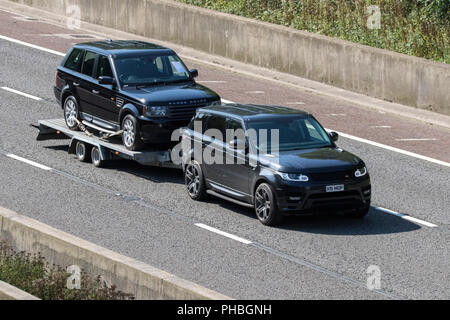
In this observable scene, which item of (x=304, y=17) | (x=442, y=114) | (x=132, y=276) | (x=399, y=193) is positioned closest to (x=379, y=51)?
(x=442, y=114)

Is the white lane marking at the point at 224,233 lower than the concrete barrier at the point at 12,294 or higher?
lower

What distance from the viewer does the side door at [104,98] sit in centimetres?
1991

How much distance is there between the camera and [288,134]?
17.4m

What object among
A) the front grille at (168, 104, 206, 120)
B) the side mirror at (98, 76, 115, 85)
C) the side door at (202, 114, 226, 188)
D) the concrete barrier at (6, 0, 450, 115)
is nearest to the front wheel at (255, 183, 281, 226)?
the side door at (202, 114, 226, 188)

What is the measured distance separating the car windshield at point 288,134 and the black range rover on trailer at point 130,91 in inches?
89.8

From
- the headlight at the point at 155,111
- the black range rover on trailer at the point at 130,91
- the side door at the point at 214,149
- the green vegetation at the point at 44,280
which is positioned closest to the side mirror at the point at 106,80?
the black range rover on trailer at the point at 130,91

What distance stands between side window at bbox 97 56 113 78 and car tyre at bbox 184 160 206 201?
10.3 feet

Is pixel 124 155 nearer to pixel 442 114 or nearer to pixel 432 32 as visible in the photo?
pixel 442 114

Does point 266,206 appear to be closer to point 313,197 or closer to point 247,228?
point 247,228

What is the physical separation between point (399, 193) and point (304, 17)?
12.3 meters

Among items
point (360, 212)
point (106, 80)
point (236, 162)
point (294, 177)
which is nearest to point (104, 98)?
point (106, 80)

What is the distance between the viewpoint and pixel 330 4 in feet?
100

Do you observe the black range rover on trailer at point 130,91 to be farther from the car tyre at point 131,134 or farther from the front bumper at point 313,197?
the front bumper at point 313,197

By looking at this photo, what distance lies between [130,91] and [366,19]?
448 inches
